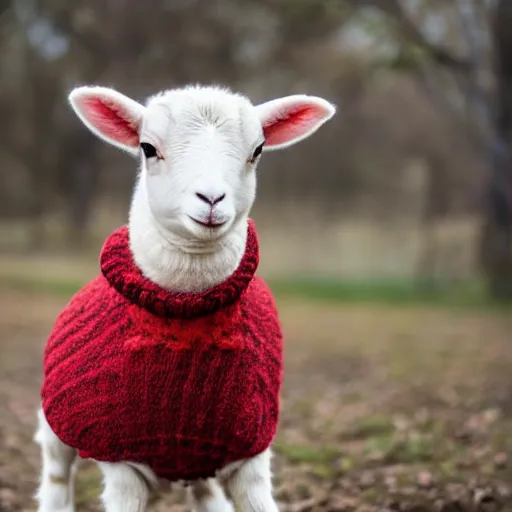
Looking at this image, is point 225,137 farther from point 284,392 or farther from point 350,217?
point 350,217

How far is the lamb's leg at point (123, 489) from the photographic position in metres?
1.61

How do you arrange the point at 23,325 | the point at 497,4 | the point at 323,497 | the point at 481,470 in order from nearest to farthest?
the point at 323,497
the point at 481,470
the point at 23,325
the point at 497,4

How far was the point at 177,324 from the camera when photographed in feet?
5.16

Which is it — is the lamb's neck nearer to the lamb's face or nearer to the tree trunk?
the lamb's face

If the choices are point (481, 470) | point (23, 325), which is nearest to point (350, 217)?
point (23, 325)

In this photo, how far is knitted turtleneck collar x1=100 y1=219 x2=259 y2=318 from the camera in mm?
1536

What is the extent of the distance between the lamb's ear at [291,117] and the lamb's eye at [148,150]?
231mm

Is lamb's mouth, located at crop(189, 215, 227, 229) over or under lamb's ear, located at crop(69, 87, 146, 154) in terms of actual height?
under

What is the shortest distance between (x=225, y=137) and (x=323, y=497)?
4.55 feet

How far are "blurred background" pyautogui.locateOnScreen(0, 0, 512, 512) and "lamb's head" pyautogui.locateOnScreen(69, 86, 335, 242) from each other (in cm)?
333

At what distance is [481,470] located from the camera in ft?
8.90

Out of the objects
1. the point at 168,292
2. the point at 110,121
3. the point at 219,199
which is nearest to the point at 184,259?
the point at 168,292

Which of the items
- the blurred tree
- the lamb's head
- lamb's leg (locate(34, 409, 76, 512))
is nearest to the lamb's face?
the lamb's head

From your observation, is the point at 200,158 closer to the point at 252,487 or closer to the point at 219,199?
the point at 219,199
